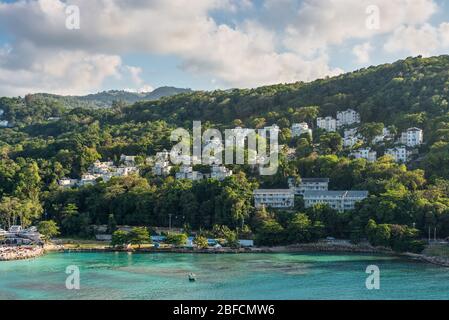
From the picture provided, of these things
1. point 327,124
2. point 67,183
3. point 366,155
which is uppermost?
point 327,124

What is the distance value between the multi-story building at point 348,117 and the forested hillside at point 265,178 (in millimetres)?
736

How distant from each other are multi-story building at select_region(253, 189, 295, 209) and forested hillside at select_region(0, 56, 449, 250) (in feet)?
1.80

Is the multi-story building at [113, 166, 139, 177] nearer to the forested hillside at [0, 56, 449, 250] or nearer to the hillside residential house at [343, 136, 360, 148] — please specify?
the forested hillside at [0, 56, 449, 250]

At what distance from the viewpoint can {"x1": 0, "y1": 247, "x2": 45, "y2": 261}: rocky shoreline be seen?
21.8 metres

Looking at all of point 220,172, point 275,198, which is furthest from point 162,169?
point 275,198

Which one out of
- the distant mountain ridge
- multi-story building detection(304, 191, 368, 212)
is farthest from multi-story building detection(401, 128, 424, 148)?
the distant mountain ridge

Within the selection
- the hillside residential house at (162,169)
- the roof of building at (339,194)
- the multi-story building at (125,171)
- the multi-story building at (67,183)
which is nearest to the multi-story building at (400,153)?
the roof of building at (339,194)

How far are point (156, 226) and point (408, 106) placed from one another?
1867cm

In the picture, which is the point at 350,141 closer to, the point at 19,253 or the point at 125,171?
the point at 125,171

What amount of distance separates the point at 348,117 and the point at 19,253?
78.0 feet

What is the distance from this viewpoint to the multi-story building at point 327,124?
37.1 meters

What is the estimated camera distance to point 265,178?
27.9m
